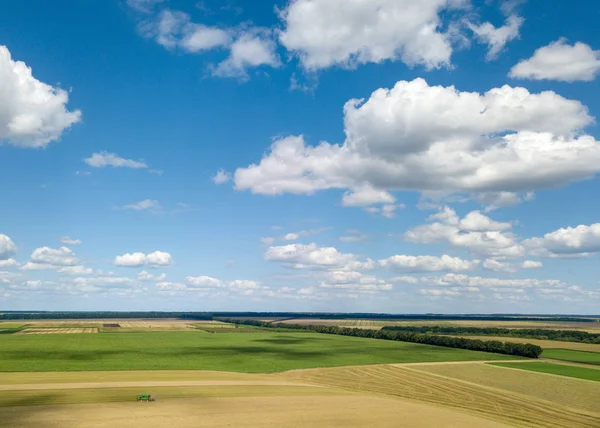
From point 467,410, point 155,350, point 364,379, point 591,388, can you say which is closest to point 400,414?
point 467,410

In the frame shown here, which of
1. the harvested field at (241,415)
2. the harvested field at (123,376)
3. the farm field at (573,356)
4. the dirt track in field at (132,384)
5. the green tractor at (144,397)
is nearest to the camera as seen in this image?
the harvested field at (241,415)

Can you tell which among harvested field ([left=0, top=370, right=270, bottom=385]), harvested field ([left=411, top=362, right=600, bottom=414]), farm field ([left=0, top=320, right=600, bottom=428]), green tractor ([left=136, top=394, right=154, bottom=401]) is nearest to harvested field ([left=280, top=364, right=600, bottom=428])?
farm field ([left=0, top=320, right=600, bottom=428])

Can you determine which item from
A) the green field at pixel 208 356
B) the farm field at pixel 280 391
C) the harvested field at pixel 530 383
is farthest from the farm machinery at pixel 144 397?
the harvested field at pixel 530 383

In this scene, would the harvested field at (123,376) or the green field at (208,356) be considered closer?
the harvested field at (123,376)

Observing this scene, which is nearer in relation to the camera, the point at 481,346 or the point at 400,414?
the point at 400,414

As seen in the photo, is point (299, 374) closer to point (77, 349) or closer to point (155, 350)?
point (155, 350)

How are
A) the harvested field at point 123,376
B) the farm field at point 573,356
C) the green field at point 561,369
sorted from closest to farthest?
the harvested field at point 123,376 → the green field at point 561,369 → the farm field at point 573,356

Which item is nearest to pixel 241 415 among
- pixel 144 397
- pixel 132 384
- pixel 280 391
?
pixel 144 397

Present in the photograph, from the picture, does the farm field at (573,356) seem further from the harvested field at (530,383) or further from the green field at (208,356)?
the harvested field at (530,383)
